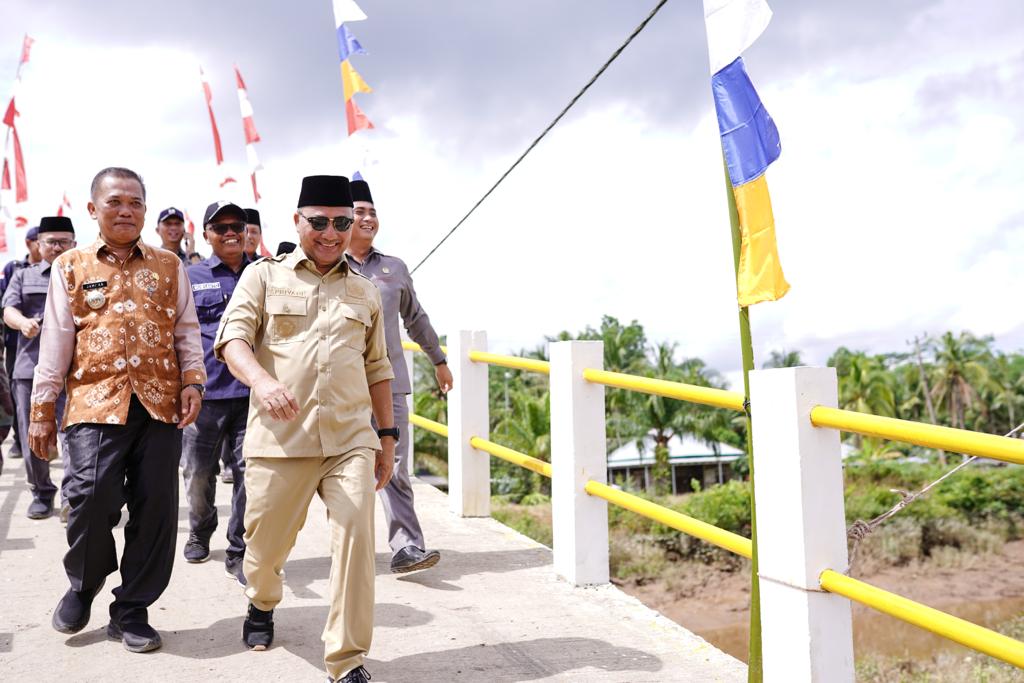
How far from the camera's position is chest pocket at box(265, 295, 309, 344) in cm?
342

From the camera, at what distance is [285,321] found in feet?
11.2

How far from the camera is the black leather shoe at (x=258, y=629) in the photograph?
383 cm

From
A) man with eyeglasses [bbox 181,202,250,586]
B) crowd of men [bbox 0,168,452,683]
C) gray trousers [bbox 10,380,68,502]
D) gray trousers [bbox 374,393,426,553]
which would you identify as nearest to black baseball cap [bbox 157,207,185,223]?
gray trousers [bbox 10,380,68,502]

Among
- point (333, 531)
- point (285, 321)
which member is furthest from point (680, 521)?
point (285, 321)

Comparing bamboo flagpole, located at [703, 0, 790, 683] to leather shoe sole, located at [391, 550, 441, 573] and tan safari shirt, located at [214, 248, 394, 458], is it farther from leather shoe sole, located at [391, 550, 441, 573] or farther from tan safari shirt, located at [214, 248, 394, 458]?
leather shoe sole, located at [391, 550, 441, 573]

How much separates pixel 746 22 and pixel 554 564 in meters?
3.03

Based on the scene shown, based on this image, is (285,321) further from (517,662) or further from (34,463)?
(34,463)

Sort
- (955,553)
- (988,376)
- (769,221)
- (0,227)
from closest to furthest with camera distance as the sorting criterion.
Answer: (769,221)
(0,227)
(955,553)
(988,376)

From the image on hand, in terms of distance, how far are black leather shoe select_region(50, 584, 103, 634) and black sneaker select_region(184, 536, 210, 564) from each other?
4.29 ft

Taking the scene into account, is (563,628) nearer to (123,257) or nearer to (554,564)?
(554,564)

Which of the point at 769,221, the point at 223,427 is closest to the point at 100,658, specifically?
the point at 223,427

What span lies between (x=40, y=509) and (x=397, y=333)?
10.7ft

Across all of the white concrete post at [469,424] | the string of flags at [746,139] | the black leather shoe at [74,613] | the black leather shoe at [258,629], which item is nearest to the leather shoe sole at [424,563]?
the black leather shoe at [258,629]

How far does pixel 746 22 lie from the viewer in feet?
10.6
